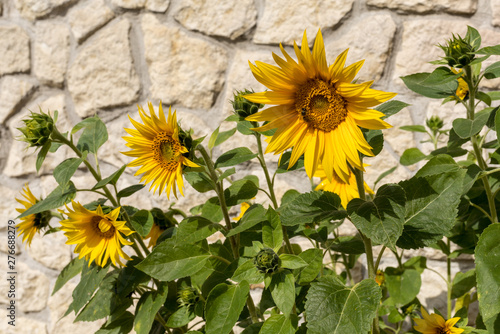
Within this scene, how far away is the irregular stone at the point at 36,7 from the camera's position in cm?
195

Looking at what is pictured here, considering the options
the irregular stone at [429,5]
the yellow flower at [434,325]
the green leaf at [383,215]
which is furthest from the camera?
the irregular stone at [429,5]

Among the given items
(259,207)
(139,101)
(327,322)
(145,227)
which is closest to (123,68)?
(139,101)

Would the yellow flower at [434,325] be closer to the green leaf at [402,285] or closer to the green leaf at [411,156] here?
the green leaf at [402,285]

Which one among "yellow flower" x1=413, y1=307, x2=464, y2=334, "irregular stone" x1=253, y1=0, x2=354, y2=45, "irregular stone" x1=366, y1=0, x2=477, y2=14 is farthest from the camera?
"irregular stone" x1=253, y1=0, x2=354, y2=45

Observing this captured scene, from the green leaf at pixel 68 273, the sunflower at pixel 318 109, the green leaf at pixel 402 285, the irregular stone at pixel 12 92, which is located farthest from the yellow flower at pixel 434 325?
the irregular stone at pixel 12 92

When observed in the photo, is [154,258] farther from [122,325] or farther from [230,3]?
[230,3]

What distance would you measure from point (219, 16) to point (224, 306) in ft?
4.18

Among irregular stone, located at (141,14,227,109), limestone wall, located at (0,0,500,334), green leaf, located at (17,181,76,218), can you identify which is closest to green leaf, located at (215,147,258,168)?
green leaf, located at (17,181,76,218)

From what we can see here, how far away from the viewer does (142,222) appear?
2.98 feet

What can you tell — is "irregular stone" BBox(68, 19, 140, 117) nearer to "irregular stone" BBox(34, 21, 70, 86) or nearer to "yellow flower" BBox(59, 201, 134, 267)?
"irregular stone" BBox(34, 21, 70, 86)

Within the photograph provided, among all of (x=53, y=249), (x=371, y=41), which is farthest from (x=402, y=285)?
(x=53, y=249)

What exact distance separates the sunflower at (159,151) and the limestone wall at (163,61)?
858 millimetres

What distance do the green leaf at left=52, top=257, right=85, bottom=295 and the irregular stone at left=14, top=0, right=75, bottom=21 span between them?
4.27 ft

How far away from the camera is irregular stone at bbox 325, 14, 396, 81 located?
1.61 metres
